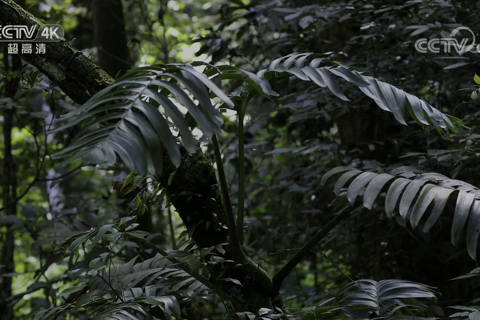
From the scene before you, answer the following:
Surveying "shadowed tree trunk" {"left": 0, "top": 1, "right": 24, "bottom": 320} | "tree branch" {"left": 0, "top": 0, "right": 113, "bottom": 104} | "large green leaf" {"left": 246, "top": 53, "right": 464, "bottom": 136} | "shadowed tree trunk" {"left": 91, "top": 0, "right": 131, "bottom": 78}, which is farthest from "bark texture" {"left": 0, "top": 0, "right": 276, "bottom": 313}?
"shadowed tree trunk" {"left": 91, "top": 0, "right": 131, "bottom": 78}

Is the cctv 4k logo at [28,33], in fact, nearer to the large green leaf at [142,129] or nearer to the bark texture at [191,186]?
the bark texture at [191,186]

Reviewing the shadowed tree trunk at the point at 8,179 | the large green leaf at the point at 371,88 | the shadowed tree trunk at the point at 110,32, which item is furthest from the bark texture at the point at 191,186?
the shadowed tree trunk at the point at 110,32

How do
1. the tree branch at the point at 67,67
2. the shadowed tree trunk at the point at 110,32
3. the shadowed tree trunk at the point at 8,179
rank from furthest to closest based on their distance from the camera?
the shadowed tree trunk at the point at 110,32 < the shadowed tree trunk at the point at 8,179 < the tree branch at the point at 67,67

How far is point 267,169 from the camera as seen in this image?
2.66 meters

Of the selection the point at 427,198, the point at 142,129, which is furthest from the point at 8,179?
the point at 427,198

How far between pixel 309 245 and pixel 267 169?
5.15 ft

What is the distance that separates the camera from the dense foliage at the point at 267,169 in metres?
0.91

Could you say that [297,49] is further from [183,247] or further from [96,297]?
[96,297]

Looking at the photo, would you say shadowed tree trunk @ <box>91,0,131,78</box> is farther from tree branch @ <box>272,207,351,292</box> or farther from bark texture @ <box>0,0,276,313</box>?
tree branch @ <box>272,207,351,292</box>

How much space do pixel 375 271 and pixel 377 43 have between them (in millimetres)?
951

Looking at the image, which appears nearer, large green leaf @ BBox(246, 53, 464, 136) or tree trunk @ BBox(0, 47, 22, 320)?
large green leaf @ BBox(246, 53, 464, 136)

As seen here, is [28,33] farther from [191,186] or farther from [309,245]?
[309,245]

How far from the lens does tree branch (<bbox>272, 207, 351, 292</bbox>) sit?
1.08 metres

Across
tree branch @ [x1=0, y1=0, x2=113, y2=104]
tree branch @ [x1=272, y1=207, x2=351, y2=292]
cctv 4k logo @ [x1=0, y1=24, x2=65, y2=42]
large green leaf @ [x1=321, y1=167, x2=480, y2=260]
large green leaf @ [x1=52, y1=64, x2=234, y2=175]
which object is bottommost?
tree branch @ [x1=272, y1=207, x2=351, y2=292]
